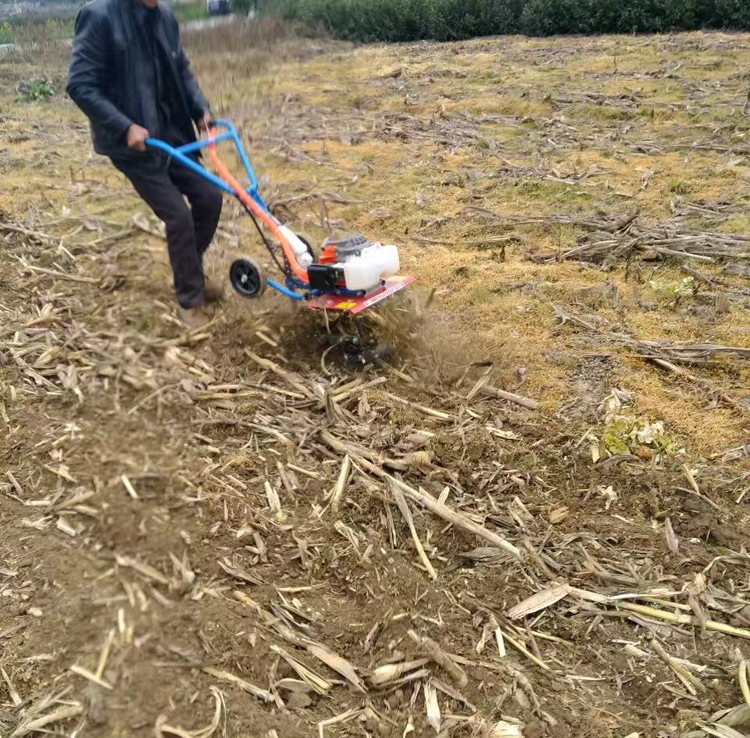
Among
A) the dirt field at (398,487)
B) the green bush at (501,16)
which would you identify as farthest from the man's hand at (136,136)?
the green bush at (501,16)

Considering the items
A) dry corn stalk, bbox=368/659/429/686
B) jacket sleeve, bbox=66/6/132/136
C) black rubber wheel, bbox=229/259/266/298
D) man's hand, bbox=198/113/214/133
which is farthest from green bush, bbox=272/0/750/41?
dry corn stalk, bbox=368/659/429/686

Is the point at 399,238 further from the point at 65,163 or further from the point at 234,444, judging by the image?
the point at 65,163

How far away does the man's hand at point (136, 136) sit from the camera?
340cm

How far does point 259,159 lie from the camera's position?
7.91 metres

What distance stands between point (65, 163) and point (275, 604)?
6.87 metres

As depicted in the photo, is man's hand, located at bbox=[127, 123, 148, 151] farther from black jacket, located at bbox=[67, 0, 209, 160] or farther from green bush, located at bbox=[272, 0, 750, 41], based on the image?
green bush, located at bbox=[272, 0, 750, 41]

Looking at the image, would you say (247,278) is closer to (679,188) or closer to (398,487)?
(398,487)

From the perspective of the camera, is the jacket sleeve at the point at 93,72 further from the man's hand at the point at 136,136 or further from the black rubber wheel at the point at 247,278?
the black rubber wheel at the point at 247,278

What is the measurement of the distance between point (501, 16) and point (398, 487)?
565 inches

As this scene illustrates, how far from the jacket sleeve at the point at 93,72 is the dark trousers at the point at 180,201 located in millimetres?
332

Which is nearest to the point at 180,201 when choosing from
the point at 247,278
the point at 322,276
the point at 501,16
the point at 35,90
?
the point at 247,278

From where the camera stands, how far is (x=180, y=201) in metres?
3.67

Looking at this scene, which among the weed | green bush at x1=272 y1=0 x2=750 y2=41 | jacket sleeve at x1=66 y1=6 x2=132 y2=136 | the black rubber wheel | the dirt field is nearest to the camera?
the dirt field

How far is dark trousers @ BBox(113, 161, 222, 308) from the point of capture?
3275 millimetres
